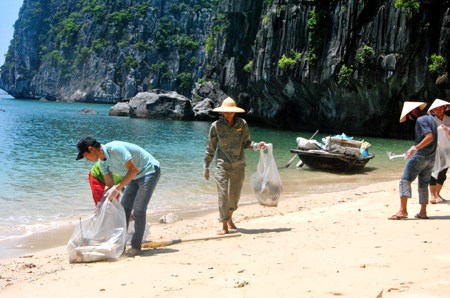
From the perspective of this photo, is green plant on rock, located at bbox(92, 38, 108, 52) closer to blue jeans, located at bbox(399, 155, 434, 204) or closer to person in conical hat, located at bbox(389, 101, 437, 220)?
person in conical hat, located at bbox(389, 101, 437, 220)

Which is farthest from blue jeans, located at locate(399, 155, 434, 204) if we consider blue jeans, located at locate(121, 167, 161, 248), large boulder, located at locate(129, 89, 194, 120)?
large boulder, located at locate(129, 89, 194, 120)

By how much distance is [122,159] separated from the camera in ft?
18.7

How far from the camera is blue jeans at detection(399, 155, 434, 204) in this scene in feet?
22.5

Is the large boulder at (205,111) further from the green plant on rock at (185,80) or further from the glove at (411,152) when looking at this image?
the green plant on rock at (185,80)

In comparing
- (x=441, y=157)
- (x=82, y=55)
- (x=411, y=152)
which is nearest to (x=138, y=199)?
(x=411, y=152)

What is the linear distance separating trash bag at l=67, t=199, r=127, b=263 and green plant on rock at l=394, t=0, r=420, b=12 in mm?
26789

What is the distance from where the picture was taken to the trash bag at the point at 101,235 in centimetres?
581

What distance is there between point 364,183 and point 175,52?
290ft

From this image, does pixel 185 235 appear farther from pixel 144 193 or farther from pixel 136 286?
pixel 136 286

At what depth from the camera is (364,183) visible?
1469cm

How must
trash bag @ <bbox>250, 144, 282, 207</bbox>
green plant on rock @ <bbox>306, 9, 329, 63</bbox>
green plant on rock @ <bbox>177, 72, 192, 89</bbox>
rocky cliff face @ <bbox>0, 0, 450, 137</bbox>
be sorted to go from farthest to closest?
green plant on rock @ <bbox>177, 72, 192, 89</bbox>, green plant on rock @ <bbox>306, 9, 329, 63</bbox>, rocky cliff face @ <bbox>0, 0, 450, 137</bbox>, trash bag @ <bbox>250, 144, 282, 207</bbox>

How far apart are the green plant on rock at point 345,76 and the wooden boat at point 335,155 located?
1521cm

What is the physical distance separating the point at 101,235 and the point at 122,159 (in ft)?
3.01

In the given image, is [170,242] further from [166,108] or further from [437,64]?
[166,108]
